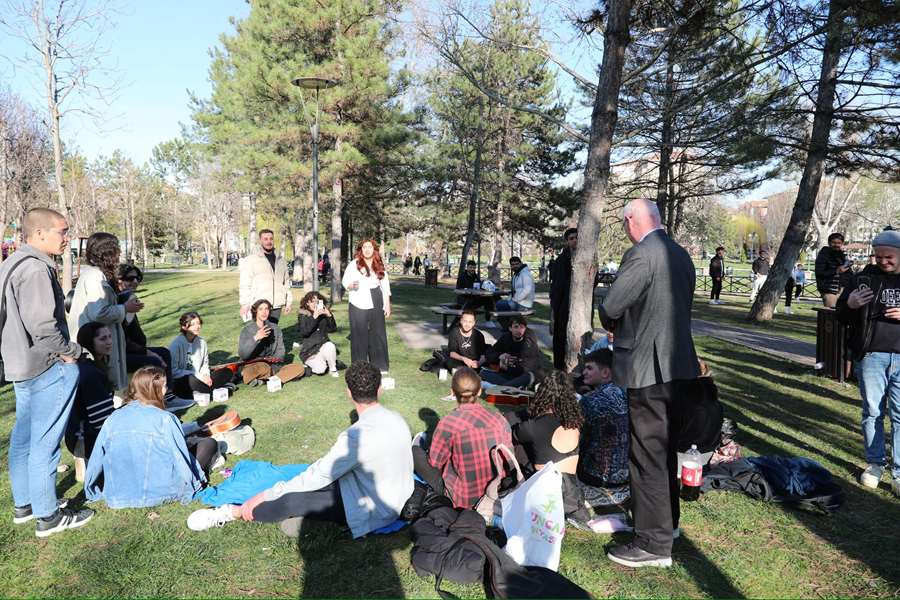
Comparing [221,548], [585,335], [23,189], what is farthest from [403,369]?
[23,189]

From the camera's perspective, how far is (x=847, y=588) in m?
2.94

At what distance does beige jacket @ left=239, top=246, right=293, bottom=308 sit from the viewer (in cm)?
743

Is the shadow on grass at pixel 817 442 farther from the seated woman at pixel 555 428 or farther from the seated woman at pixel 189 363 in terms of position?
the seated woman at pixel 189 363

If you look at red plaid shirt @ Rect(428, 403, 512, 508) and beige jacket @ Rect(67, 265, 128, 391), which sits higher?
beige jacket @ Rect(67, 265, 128, 391)

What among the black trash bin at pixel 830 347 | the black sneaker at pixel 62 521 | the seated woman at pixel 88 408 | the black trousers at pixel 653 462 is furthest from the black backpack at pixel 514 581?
the black trash bin at pixel 830 347

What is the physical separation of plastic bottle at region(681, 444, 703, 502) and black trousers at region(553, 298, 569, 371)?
3390 millimetres

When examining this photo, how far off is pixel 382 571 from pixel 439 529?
1.24 feet

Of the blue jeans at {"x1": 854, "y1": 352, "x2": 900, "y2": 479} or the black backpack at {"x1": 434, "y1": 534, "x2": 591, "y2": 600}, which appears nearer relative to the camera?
the black backpack at {"x1": 434, "y1": 534, "x2": 591, "y2": 600}

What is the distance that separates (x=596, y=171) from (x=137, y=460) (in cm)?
Result: 549

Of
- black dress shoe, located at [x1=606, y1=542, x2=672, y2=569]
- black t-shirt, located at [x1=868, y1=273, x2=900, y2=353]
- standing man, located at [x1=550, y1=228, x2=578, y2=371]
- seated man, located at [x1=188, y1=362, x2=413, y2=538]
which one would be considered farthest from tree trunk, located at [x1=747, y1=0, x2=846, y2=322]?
seated man, located at [x1=188, y1=362, x2=413, y2=538]

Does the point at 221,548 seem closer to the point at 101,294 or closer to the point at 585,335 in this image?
the point at 101,294

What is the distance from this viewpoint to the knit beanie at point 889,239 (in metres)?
4.14

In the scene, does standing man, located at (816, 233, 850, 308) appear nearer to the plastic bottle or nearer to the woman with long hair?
the plastic bottle

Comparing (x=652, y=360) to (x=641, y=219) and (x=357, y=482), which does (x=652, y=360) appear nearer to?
(x=641, y=219)
